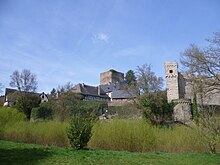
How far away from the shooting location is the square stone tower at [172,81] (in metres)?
33.3

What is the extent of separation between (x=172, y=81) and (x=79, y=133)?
25047 millimetres

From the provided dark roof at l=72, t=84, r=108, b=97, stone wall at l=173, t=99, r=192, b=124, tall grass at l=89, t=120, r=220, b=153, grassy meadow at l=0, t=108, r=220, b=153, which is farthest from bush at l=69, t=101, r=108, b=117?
tall grass at l=89, t=120, r=220, b=153

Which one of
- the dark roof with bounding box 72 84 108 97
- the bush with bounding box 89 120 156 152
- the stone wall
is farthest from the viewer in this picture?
the dark roof with bounding box 72 84 108 97

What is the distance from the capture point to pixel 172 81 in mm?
34219

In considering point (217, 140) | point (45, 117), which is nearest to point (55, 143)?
point (217, 140)

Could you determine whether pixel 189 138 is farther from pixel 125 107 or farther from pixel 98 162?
pixel 125 107

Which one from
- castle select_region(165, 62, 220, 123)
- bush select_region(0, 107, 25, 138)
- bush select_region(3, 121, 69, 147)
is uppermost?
castle select_region(165, 62, 220, 123)

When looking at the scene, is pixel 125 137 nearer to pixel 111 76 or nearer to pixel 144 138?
pixel 144 138

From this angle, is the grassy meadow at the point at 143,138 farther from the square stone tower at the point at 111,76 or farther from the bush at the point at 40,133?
the square stone tower at the point at 111,76

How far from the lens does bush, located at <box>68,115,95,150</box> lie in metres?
11.4

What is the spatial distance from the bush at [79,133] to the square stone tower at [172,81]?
914 inches

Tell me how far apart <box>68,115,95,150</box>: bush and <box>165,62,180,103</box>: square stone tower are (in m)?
23.2

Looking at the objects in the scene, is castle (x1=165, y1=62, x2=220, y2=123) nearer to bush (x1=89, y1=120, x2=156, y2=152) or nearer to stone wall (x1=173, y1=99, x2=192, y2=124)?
stone wall (x1=173, y1=99, x2=192, y2=124)

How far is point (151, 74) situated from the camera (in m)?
31.3
